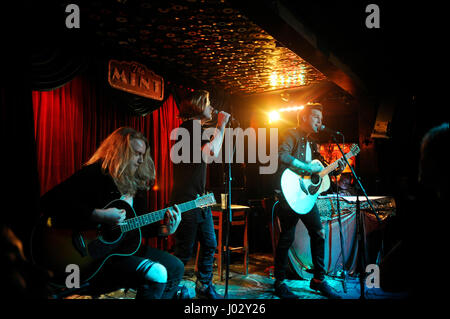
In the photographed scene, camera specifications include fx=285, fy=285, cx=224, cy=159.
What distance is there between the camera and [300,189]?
11.0 feet

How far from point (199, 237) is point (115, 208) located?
101 centimetres

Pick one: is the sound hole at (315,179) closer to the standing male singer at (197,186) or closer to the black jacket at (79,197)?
the standing male singer at (197,186)

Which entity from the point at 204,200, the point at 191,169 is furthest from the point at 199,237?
the point at 191,169

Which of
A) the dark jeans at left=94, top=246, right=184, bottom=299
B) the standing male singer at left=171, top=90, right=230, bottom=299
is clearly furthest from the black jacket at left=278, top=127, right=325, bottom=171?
the dark jeans at left=94, top=246, right=184, bottom=299

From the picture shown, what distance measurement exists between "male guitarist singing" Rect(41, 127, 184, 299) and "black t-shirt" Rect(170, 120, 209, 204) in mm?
324

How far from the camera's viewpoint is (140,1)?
3.15m

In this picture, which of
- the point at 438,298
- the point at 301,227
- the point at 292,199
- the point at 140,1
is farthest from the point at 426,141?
the point at 140,1

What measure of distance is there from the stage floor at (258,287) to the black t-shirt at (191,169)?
1.35 metres

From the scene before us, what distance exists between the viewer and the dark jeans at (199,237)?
101 inches

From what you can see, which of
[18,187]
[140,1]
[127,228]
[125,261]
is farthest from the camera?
[140,1]

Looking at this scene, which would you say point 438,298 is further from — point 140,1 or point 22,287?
point 140,1

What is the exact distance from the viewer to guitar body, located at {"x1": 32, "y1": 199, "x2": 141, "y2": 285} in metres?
1.79

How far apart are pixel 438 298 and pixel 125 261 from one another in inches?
68.6

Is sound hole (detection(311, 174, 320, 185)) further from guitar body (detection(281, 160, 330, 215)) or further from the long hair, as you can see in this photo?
the long hair
